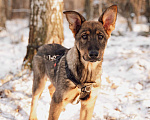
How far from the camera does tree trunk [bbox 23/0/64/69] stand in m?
5.09

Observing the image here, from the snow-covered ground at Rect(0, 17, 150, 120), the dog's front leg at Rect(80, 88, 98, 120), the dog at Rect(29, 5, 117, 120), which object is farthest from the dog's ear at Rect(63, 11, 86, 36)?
the snow-covered ground at Rect(0, 17, 150, 120)

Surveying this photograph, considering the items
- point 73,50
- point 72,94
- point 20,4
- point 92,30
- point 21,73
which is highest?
point 20,4

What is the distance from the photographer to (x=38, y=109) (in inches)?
157

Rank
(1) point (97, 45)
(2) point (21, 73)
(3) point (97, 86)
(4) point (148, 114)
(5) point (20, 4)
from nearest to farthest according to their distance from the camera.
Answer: (1) point (97, 45)
(3) point (97, 86)
(4) point (148, 114)
(2) point (21, 73)
(5) point (20, 4)

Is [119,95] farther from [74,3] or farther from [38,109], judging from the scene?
[74,3]

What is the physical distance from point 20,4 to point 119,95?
2260 centimetres

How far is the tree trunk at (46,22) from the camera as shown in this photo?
509 cm

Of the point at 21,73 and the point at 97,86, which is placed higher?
the point at 97,86

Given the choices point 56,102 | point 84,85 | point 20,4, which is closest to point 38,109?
point 56,102

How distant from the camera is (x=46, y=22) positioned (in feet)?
16.9

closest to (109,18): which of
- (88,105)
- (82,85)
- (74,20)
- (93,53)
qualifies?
(74,20)

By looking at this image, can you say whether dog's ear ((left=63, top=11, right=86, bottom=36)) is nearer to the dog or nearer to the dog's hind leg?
the dog

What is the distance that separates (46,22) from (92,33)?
269 cm

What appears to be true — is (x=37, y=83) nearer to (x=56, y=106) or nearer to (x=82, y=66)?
(x=56, y=106)
